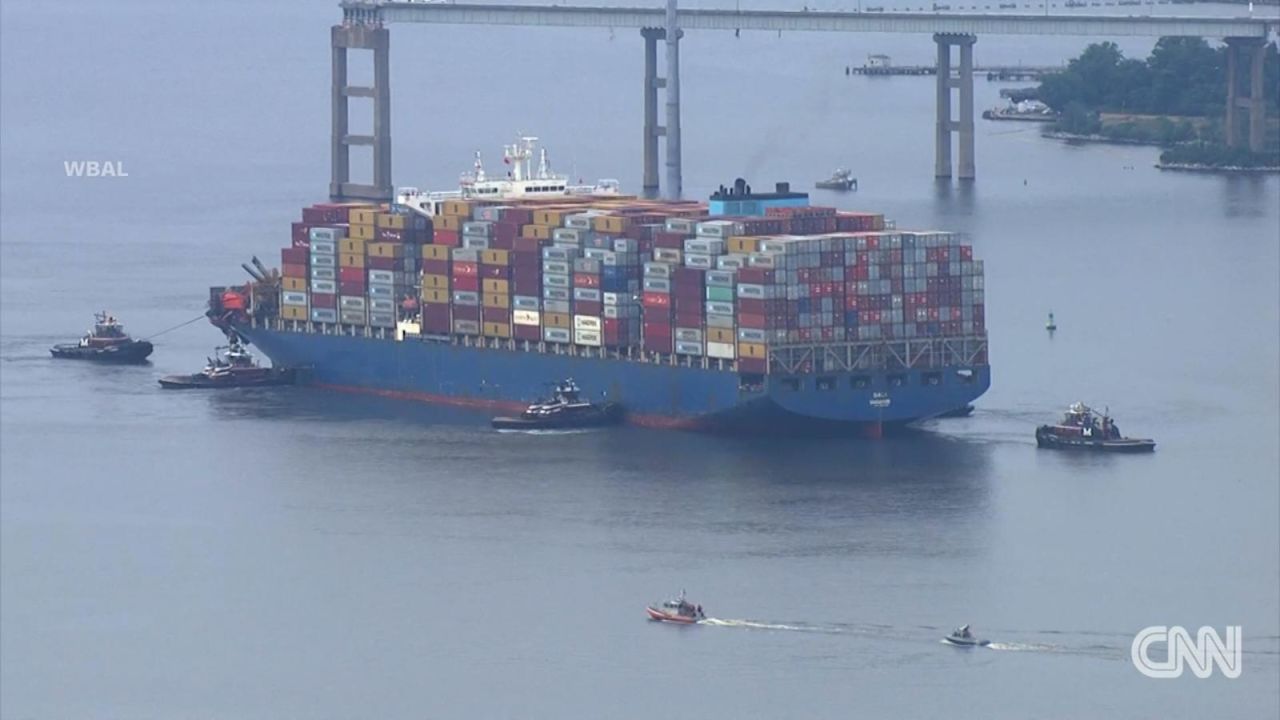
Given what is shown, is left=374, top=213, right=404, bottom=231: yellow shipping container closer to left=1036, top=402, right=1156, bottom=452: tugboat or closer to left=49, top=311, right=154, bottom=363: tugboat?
left=49, top=311, right=154, bottom=363: tugboat

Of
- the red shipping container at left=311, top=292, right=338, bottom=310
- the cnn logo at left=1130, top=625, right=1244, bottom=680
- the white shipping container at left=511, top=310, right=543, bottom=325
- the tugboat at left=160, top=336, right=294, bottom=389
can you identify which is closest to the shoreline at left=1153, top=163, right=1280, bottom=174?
the red shipping container at left=311, top=292, right=338, bottom=310


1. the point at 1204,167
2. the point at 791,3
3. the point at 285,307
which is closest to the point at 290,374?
the point at 285,307

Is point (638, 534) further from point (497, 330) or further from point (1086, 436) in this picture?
point (497, 330)

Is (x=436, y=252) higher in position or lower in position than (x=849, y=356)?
higher

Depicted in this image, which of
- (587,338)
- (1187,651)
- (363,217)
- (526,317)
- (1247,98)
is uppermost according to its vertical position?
(1247,98)

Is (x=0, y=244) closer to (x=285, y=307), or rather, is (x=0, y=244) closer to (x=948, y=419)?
(x=285, y=307)

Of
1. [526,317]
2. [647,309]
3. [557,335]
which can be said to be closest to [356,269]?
[526,317]
